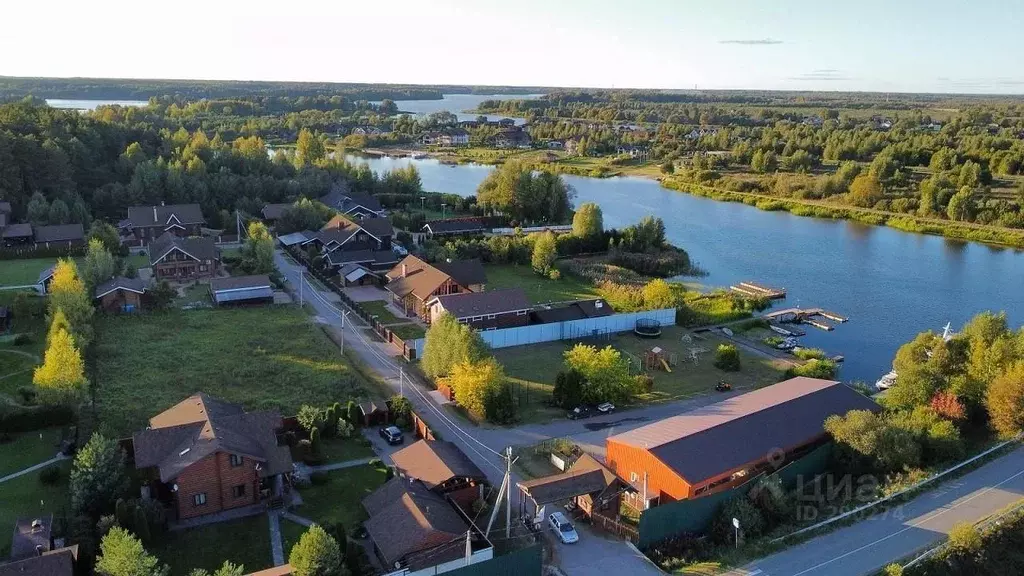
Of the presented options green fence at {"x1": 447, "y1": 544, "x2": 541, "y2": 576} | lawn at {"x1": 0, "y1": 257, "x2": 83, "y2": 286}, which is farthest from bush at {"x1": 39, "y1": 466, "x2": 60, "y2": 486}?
lawn at {"x1": 0, "y1": 257, "x2": 83, "y2": 286}

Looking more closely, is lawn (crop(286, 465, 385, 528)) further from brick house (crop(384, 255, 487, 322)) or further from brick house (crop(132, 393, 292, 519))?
brick house (crop(384, 255, 487, 322))

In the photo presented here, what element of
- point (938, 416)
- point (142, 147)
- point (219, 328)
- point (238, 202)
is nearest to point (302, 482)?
point (219, 328)

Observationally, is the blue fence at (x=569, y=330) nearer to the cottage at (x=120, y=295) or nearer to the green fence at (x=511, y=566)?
the cottage at (x=120, y=295)

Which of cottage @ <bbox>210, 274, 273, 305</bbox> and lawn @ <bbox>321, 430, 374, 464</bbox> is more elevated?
cottage @ <bbox>210, 274, 273, 305</bbox>

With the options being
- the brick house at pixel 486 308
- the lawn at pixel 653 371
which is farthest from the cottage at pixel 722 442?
the brick house at pixel 486 308

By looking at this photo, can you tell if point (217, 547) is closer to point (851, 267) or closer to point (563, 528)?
point (563, 528)
